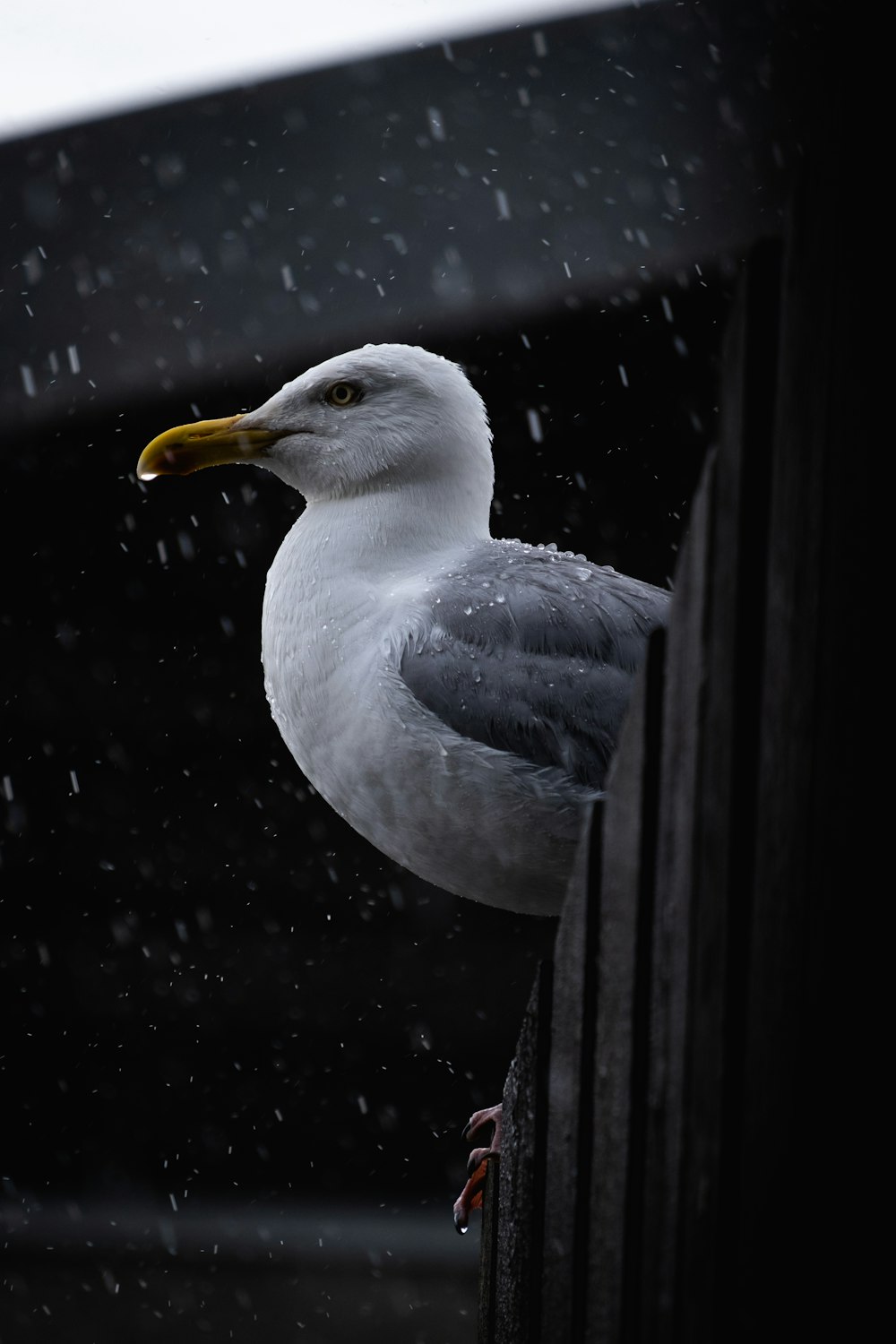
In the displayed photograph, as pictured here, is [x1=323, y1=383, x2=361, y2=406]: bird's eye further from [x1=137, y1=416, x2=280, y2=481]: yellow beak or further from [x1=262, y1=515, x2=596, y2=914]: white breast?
[x1=262, y1=515, x2=596, y2=914]: white breast

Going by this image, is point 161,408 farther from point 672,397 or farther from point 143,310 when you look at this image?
point 672,397

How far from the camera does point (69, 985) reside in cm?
435

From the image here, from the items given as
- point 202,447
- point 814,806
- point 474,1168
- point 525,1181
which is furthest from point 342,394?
point 814,806

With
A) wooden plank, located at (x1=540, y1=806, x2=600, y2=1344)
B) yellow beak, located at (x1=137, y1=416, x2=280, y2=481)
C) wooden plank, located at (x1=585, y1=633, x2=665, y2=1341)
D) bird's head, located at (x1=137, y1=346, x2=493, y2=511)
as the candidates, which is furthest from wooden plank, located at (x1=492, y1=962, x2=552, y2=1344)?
yellow beak, located at (x1=137, y1=416, x2=280, y2=481)

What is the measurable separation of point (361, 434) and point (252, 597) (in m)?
2.42

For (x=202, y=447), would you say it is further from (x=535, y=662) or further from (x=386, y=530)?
(x=535, y=662)

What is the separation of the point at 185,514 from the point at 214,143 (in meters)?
1.07

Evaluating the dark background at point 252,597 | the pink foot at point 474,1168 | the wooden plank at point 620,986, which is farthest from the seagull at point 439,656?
the dark background at point 252,597

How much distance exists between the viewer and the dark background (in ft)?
10.9

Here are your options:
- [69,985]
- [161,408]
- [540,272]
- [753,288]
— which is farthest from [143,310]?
[753,288]

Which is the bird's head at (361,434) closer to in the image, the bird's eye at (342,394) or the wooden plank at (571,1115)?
the bird's eye at (342,394)

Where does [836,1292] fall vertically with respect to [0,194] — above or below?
below

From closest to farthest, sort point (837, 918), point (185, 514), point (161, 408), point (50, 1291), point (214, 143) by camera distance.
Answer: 1. point (837, 918)
2. point (214, 143)
3. point (161, 408)
4. point (185, 514)
5. point (50, 1291)

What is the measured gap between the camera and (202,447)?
1.84 m
